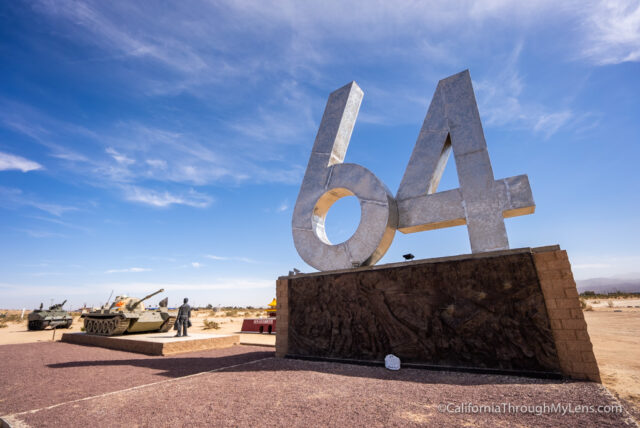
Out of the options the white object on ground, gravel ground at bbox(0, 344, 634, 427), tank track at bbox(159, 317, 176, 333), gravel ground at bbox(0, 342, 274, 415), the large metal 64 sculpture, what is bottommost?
gravel ground at bbox(0, 342, 274, 415)

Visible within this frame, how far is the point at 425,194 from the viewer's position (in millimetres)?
8125

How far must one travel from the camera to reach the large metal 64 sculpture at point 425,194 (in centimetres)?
704

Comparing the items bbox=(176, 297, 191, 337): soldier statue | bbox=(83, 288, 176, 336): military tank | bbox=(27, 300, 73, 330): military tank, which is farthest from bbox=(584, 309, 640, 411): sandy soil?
bbox=(27, 300, 73, 330): military tank

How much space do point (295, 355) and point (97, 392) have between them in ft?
15.2

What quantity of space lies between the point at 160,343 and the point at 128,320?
4.82 metres

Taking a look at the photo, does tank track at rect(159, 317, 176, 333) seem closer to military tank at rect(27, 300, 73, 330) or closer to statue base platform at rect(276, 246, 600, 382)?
statue base platform at rect(276, 246, 600, 382)

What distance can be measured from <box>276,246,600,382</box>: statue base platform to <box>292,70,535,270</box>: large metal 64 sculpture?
2.49 feet

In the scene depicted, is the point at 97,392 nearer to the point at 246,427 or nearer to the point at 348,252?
the point at 246,427

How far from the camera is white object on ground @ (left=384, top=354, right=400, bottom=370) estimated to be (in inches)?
259

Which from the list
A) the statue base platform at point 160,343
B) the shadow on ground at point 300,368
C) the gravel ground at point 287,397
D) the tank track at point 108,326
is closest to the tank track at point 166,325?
the tank track at point 108,326

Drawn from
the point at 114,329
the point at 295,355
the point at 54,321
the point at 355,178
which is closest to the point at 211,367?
the point at 295,355

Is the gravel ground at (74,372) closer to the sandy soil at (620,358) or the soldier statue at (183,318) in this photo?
the soldier statue at (183,318)

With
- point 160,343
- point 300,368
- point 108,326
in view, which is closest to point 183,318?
point 160,343

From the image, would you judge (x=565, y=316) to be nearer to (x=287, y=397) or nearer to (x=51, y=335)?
(x=287, y=397)
